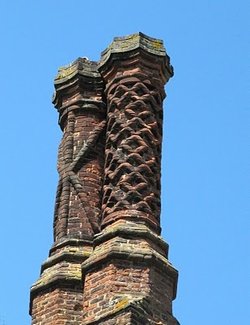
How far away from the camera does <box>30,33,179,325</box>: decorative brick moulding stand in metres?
10.3

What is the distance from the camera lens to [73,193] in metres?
11.7

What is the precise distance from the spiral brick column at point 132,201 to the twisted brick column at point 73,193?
376 mm

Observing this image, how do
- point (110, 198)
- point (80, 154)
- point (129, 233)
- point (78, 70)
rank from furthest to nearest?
point (78, 70) → point (80, 154) → point (110, 198) → point (129, 233)

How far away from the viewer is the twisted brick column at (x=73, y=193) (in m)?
11.0

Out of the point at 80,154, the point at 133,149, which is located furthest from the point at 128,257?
the point at 80,154

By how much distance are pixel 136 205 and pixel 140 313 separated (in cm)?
134

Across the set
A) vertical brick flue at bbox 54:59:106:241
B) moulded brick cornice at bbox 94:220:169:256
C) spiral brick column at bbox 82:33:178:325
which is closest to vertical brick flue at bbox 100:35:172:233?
spiral brick column at bbox 82:33:178:325

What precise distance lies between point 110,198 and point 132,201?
0.24 m

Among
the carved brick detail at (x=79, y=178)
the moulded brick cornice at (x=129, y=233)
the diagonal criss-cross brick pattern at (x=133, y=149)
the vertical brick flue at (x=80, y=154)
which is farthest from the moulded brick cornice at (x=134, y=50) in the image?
the moulded brick cornice at (x=129, y=233)

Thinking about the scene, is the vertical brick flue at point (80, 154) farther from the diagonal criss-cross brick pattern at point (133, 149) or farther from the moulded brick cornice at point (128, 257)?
the moulded brick cornice at point (128, 257)

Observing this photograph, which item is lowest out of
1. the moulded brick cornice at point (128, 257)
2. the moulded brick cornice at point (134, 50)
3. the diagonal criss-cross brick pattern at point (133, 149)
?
the moulded brick cornice at point (128, 257)

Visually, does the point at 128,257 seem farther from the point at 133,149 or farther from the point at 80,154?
the point at 80,154

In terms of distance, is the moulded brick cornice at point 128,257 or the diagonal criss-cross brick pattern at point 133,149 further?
the diagonal criss-cross brick pattern at point 133,149

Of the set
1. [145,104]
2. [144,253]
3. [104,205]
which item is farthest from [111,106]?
[144,253]
